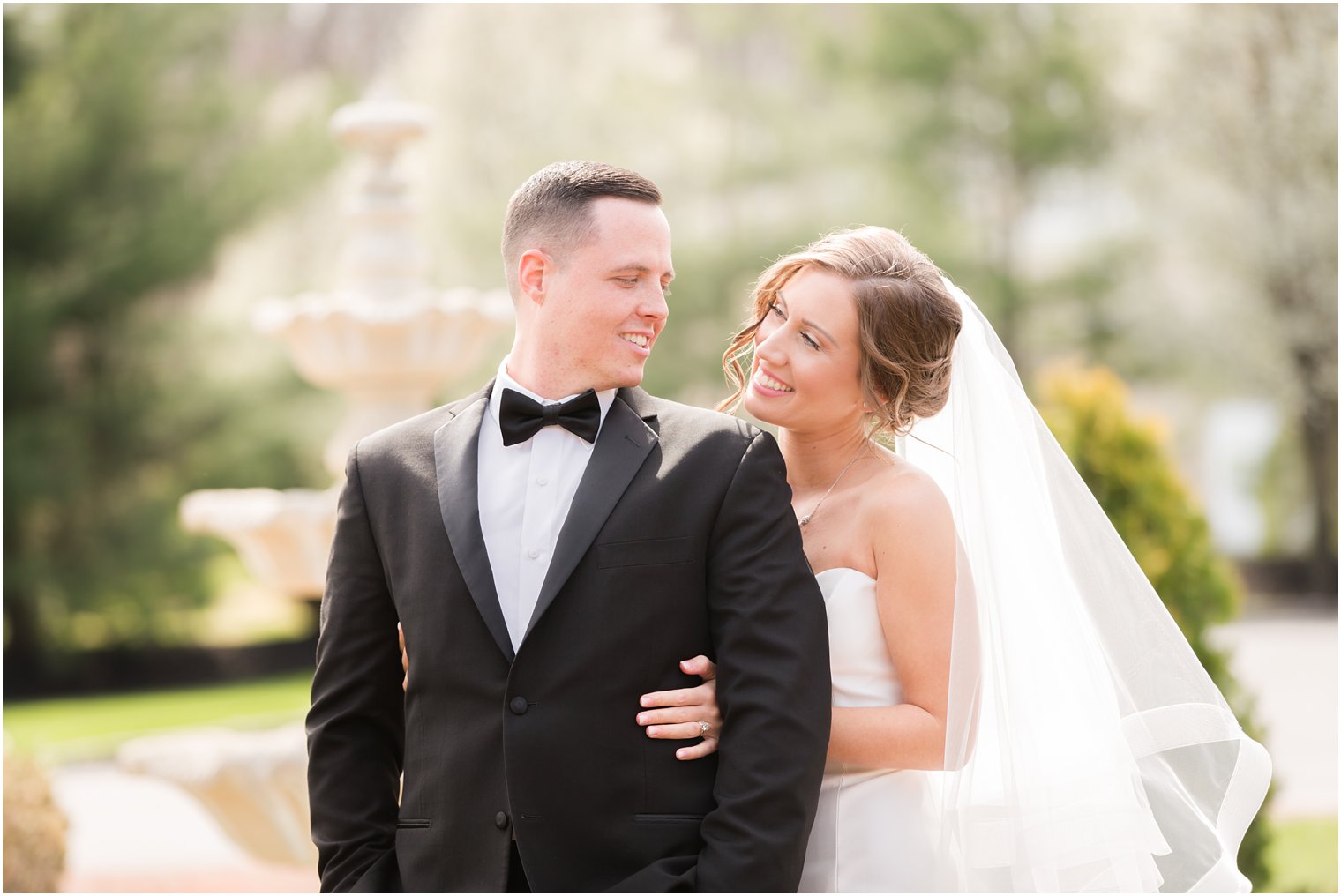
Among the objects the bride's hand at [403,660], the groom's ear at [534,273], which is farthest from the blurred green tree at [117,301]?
the groom's ear at [534,273]

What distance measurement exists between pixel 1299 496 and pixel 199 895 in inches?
822

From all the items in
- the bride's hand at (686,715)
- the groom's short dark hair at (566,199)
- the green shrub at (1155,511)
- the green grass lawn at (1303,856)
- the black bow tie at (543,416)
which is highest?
the groom's short dark hair at (566,199)

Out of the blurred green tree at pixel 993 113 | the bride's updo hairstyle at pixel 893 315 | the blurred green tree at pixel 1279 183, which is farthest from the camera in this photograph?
the blurred green tree at pixel 993 113

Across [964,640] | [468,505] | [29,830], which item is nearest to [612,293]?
[468,505]

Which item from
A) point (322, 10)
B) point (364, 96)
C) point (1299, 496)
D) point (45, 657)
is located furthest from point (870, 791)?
point (322, 10)

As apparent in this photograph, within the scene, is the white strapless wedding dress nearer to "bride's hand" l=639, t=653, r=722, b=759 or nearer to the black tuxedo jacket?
the black tuxedo jacket

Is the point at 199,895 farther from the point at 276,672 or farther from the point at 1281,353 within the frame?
Result: the point at 1281,353

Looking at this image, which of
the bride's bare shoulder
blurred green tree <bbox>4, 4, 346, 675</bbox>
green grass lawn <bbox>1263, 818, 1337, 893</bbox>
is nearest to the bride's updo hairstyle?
the bride's bare shoulder

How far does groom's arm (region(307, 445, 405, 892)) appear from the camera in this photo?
292cm

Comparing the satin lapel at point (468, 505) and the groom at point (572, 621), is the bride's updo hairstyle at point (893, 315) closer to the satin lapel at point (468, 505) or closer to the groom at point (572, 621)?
the groom at point (572, 621)

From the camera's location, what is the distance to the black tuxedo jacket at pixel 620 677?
2656 millimetres

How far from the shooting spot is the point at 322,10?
30938mm

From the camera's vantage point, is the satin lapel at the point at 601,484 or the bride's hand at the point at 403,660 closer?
the satin lapel at the point at 601,484

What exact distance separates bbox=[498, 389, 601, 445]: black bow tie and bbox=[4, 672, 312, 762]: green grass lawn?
34.7 ft
